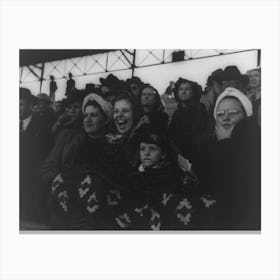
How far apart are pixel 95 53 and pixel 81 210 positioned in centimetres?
173

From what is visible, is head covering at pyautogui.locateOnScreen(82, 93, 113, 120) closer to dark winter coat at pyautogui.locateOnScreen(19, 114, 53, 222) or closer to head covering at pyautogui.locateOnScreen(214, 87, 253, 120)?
dark winter coat at pyautogui.locateOnScreen(19, 114, 53, 222)

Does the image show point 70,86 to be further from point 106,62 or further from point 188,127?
point 188,127

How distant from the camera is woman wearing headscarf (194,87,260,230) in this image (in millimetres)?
5855

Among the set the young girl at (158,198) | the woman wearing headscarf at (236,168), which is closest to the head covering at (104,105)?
the young girl at (158,198)

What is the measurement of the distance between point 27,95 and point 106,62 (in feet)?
3.19

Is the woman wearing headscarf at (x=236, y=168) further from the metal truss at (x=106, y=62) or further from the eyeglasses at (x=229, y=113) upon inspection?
the metal truss at (x=106, y=62)

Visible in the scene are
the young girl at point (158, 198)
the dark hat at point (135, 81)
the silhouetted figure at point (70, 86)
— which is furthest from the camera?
the silhouetted figure at point (70, 86)

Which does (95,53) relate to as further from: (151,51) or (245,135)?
(245,135)

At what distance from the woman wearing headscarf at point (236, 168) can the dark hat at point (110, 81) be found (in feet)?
3.87

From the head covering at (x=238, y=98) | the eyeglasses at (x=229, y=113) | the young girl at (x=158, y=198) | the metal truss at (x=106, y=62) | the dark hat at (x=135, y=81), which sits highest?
the metal truss at (x=106, y=62)

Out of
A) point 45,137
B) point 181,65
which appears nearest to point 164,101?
point 181,65

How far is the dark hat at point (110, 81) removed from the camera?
5.99 metres

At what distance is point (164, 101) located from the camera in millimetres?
5926

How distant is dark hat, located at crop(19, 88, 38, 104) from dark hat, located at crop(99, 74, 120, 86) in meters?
0.79
